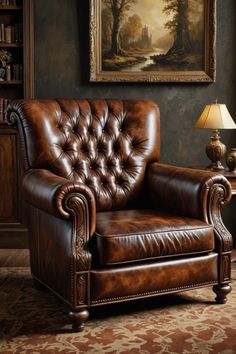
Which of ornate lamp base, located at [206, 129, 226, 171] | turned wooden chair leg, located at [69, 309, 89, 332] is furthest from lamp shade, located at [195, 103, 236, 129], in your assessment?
turned wooden chair leg, located at [69, 309, 89, 332]

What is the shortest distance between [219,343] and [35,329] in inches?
34.2

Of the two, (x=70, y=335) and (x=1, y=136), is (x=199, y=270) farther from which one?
(x=1, y=136)

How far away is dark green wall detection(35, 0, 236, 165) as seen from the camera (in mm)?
4418

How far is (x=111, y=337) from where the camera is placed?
8.86 ft

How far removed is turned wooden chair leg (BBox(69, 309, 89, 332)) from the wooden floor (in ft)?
4.33

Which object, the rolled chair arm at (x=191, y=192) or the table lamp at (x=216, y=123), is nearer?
the rolled chair arm at (x=191, y=192)

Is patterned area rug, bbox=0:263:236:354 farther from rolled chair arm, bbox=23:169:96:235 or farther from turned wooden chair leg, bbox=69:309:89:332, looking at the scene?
rolled chair arm, bbox=23:169:96:235

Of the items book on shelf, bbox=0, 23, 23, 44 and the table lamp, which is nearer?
the table lamp

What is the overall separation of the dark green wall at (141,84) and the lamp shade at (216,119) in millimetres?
619

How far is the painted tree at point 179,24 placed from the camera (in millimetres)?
4430

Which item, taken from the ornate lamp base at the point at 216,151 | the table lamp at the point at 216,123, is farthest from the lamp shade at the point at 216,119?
the ornate lamp base at the point at 216,151

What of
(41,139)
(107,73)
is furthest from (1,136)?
(41,139)

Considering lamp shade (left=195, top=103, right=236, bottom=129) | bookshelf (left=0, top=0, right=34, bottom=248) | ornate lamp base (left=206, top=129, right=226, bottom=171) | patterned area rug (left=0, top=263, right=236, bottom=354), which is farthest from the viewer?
bookshelf (left=0, top=0, right=34, bottom=248)

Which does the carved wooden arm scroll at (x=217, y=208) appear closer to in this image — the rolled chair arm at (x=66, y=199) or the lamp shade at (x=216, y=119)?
the rolled chair arm at (x=66, y=199)
